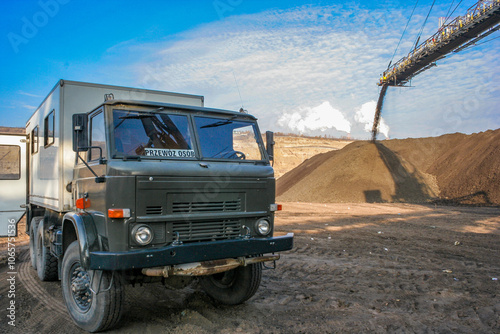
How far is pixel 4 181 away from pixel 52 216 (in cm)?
425

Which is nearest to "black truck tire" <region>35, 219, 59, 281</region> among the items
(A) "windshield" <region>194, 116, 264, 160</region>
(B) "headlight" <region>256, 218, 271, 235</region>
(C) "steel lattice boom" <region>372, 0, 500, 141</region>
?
(A) "windshield" <region>194, 116, 264, 160</region>

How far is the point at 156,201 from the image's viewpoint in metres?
4.27

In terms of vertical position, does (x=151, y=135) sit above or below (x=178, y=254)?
above

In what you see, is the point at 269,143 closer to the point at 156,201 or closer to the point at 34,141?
the point at 156,201

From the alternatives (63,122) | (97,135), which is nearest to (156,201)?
(97,135)

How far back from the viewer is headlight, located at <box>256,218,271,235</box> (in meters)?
4.97

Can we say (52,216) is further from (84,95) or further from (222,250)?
(222,250)

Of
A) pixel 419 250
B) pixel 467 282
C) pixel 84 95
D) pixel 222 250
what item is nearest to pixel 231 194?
pixel 222 250

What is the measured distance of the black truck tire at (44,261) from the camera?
22.2 ft

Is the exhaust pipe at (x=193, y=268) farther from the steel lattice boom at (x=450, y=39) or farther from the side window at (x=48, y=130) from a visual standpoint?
the steel lattice boom at (x=450, y=39)

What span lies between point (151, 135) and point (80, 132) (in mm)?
872

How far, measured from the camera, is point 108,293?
4.27 metres

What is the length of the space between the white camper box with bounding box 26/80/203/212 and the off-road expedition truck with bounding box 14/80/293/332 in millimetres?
27

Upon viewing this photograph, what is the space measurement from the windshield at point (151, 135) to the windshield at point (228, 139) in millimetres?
212
